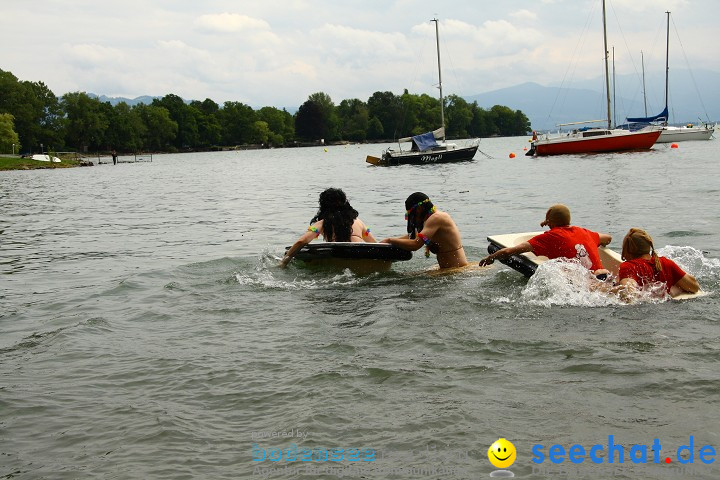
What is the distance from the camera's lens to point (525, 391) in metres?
5.75

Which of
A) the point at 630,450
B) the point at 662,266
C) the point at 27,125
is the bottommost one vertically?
the point at 630,450

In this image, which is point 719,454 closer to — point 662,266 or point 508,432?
point 508,432

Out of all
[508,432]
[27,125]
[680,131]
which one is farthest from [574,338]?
[27,125]

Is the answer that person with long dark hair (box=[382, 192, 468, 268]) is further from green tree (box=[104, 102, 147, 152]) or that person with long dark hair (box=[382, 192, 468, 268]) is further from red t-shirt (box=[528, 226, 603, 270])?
green tree (box=[104, 102, 147, 152])

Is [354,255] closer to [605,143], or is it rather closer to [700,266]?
[700,266]

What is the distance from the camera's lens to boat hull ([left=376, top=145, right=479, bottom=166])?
5362cm

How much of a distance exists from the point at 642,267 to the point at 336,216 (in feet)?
14.8

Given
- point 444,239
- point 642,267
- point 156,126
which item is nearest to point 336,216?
point 444,239

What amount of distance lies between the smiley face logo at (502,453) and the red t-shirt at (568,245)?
440 centimetres

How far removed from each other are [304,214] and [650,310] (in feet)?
52.3

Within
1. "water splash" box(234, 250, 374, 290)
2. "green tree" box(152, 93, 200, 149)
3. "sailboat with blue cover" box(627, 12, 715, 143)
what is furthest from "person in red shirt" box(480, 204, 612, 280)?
"green tree" box(152, 93, 200, 149)

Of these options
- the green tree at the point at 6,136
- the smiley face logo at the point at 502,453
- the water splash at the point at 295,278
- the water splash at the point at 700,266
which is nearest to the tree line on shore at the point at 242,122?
the green tree at the point at 6,136

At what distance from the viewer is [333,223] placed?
10.8 m

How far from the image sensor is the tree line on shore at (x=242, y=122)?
138 metres
